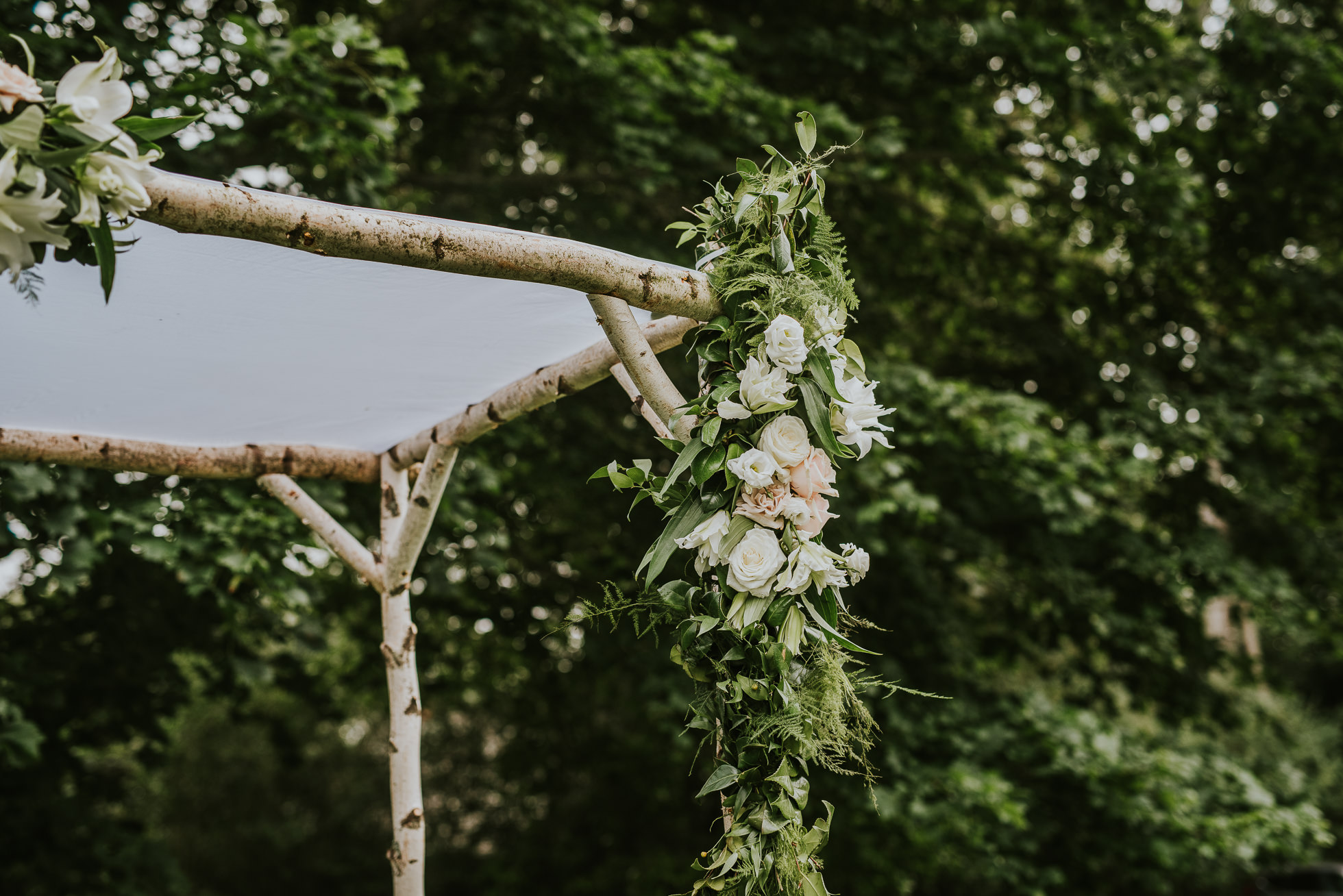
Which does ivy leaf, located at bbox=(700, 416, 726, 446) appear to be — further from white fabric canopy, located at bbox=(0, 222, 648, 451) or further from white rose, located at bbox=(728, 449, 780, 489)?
white fabric canopy, located at bbox=(0, 222, 648, 451)

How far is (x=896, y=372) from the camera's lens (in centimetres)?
420

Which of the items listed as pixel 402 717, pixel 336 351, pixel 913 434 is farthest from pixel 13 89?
pixel 913 434

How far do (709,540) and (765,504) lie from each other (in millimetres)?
96

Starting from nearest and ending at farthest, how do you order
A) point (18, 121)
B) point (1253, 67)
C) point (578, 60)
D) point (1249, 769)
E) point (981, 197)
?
point (18, 121) → point (578, 60) → point (1253, 67) → point (1249, 769) → point (981, 197)

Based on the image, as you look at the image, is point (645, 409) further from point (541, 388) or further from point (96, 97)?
point (96, 97)

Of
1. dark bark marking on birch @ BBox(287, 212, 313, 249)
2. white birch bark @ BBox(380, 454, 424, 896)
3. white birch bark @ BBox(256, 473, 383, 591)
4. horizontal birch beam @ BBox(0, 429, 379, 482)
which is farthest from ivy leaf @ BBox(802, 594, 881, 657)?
horizontal birch beam @ BBox(0, 429, 379, 482)

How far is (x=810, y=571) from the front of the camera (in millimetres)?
1304

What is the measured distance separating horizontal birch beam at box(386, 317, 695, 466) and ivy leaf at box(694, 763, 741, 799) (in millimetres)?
728

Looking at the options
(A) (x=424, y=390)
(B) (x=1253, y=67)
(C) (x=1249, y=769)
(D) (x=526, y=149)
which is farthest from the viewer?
(D) (x=526, y=149)

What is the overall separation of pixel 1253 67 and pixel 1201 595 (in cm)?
266

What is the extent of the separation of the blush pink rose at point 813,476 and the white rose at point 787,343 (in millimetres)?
143

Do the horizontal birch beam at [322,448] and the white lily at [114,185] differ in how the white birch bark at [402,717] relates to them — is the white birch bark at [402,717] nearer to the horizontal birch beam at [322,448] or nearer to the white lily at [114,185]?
the horizontal birch beam at [322,448]

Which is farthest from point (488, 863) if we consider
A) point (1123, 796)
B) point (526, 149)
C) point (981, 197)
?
point (981, 197)

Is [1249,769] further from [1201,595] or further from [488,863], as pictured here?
[488,863]
